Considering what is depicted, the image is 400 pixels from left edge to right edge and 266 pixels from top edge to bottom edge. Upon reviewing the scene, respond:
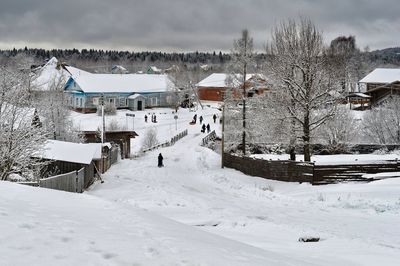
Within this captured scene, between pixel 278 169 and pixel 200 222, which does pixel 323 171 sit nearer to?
pixel 278 169

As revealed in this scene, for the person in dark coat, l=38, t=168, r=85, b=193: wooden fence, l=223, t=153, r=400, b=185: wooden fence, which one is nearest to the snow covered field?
l=223, t=153, r=400, b=185: wooden fence

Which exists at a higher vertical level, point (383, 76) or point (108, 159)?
point (383, 76)

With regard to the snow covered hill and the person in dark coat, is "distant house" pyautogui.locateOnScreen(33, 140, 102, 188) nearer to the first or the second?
the person in dark coat

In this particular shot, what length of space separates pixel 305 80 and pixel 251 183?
7.40 meters

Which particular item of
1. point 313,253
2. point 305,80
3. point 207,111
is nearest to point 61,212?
point 313,253

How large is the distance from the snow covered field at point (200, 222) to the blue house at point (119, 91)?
56.4 metres

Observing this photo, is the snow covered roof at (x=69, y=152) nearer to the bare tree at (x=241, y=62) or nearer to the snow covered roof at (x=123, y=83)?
the bare tree at (x=241, y=62)

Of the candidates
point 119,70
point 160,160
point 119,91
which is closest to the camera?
point 160,160

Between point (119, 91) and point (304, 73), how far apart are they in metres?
65.1

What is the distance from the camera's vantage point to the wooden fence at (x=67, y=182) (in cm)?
2036

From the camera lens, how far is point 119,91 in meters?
91.1

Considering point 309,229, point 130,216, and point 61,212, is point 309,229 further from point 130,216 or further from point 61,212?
point 61,212

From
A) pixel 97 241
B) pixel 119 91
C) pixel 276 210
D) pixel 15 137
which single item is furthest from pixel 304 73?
pixel 119 91

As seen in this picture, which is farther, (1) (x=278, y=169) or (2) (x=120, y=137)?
(2) (x=120, y=137)
